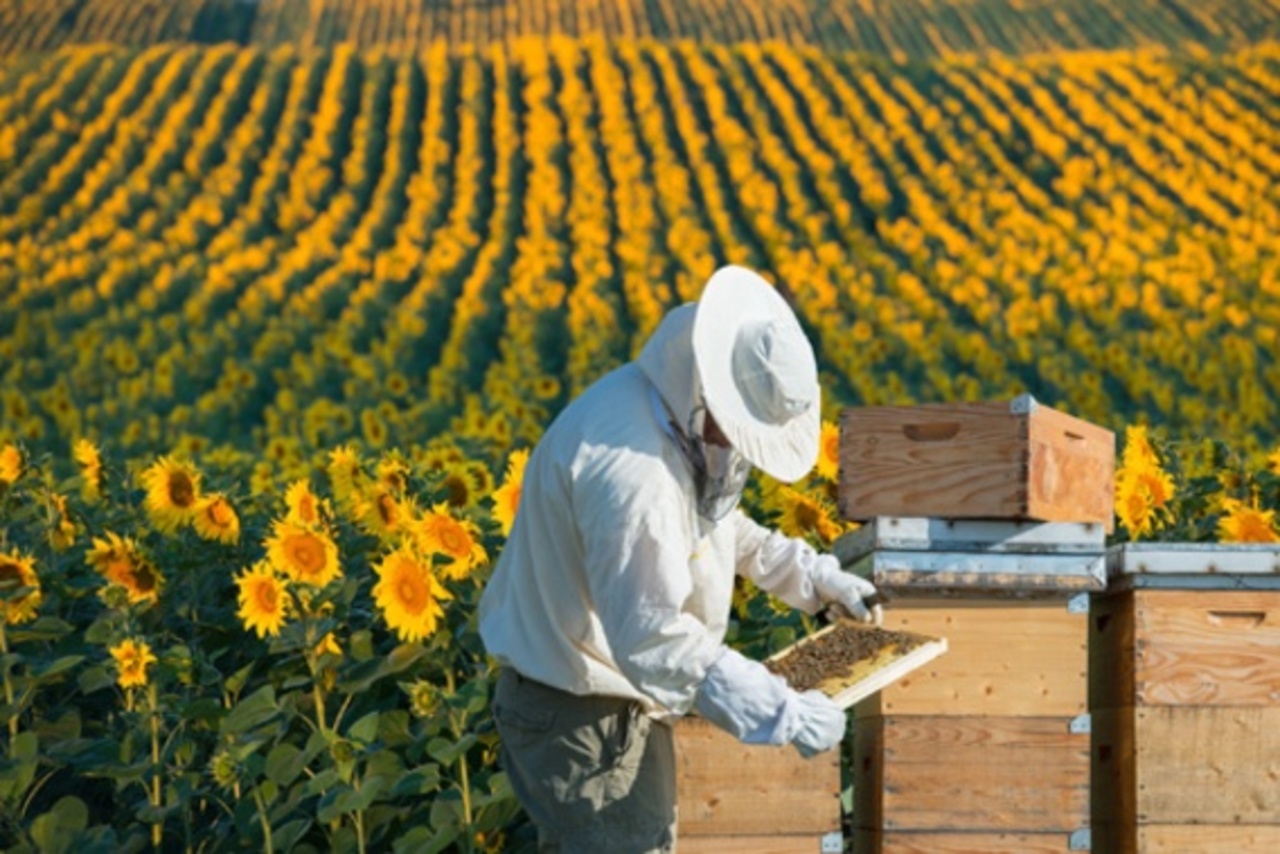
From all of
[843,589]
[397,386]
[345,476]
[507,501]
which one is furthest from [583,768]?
[397,386]

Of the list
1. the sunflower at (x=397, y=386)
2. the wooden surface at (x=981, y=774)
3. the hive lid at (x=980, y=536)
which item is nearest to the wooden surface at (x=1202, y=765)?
the wooden surface at (x=981, y=774)

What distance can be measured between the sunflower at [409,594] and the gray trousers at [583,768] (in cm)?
101

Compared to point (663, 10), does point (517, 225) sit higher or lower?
lower

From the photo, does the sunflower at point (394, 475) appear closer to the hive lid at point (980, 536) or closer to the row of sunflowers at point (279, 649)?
the row of sunflowers at point (279, 649)

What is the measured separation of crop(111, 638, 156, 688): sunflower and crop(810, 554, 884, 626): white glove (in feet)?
5.27

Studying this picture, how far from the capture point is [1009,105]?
877 inches

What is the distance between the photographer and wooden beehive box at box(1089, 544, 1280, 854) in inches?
175

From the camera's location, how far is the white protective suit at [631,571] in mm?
3510

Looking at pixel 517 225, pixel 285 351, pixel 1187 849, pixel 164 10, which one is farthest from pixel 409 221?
pixel 1187 849

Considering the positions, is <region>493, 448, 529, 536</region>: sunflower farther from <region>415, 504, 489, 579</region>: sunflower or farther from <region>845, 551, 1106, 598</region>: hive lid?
<region>845, 551, 1106, 598</region>: hive lid

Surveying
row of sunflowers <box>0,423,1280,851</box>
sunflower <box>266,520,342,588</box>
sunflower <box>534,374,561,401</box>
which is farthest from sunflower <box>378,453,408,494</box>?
sunflower <box>534,374,561,401</box>

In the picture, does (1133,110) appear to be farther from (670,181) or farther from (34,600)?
(34,600)

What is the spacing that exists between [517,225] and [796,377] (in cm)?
1592

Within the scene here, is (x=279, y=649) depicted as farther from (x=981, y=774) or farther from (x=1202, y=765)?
(x=1202, y=765)
